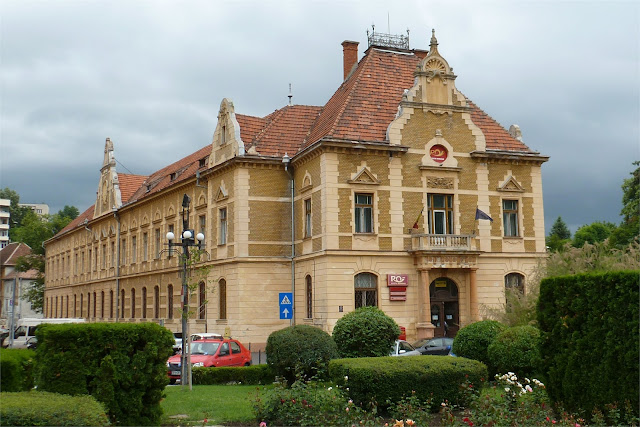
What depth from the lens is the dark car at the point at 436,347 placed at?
28797 millimetres

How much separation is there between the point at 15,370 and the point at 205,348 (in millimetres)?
14213

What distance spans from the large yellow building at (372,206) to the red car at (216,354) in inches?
282

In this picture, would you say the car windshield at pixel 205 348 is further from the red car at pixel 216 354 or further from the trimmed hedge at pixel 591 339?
the trimmed hedge at pixel 591 339

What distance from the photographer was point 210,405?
55.0 feet

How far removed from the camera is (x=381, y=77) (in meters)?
38.9

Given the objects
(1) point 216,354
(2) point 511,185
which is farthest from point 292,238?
(1) point 216,354

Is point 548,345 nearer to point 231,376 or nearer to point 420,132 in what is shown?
point 231,376

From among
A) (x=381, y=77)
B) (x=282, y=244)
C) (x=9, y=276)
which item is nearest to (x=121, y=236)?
(x=282, y=244)

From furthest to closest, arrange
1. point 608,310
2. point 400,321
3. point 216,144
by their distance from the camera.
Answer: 1. point 216,144
2. point 400,321
3. point 608,310

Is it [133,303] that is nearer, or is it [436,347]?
[436,347]

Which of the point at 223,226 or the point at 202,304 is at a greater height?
the point at 223,226

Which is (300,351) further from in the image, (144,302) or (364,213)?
(144,302)

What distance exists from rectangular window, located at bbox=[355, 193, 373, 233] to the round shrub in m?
15.3

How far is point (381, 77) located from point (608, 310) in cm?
2812
